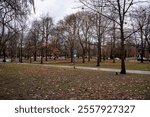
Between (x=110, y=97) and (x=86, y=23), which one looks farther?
(x=86, y=23)

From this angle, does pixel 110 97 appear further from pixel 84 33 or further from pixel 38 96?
pixel 84 33

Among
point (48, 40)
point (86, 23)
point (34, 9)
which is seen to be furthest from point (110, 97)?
point (48, 40)

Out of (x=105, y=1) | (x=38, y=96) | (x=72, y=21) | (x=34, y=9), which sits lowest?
(x=38, y=96)

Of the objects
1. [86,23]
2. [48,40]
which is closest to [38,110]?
[86,23]

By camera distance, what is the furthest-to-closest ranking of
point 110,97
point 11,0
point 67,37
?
point 67,37, point 11,0, point 110,97

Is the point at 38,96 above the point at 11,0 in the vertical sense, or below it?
below

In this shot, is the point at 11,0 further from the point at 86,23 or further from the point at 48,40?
the point at 48,40

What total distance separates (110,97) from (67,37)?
51.6 meters

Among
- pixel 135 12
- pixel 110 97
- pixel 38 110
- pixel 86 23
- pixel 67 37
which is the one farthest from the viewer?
pixel 67 37

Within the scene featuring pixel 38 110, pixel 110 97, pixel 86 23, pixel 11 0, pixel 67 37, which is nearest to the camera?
pixel 38 110

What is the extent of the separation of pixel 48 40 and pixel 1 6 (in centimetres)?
4619

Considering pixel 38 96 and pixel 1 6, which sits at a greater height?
pixel 1 6

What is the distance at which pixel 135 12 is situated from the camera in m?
19.4

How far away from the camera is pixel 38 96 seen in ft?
30.6
